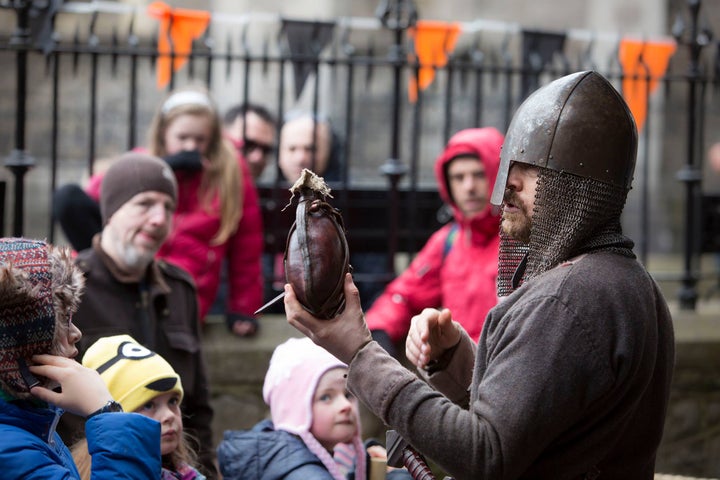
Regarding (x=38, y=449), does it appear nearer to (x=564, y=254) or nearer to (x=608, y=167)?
(x=564, y=254)

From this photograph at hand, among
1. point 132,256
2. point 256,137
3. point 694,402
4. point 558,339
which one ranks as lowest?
point 694,402

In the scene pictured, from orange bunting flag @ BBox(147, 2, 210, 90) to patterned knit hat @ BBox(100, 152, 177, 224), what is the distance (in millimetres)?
1424

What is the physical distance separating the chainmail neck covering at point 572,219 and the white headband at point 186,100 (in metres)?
2.89

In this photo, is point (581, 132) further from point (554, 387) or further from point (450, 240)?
point (450, 240)

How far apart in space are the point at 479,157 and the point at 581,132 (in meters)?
2.59

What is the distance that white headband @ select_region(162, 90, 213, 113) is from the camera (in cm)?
522

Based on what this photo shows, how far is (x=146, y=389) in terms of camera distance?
3350 mm

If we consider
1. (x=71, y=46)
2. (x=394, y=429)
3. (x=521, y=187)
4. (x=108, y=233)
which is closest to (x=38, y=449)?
(x=394, y=429)

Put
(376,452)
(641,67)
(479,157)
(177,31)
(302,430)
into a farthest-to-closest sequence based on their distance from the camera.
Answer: (641,67) < (177,31) < (479,157) < (376,452) < (302,430)

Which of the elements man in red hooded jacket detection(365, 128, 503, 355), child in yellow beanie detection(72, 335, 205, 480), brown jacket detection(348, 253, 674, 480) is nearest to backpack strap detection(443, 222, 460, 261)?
man in red hooded jacket detection(365, 128, 503, 355)

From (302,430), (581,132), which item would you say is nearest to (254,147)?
(302,430)

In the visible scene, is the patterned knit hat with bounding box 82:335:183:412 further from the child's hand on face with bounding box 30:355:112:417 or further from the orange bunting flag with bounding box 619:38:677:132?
the orange bunting flag with bounding box 619:38:677:132

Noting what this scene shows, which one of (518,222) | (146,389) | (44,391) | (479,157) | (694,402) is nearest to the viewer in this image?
(44,391)

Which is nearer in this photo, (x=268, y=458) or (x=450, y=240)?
(x=268, y=458)
